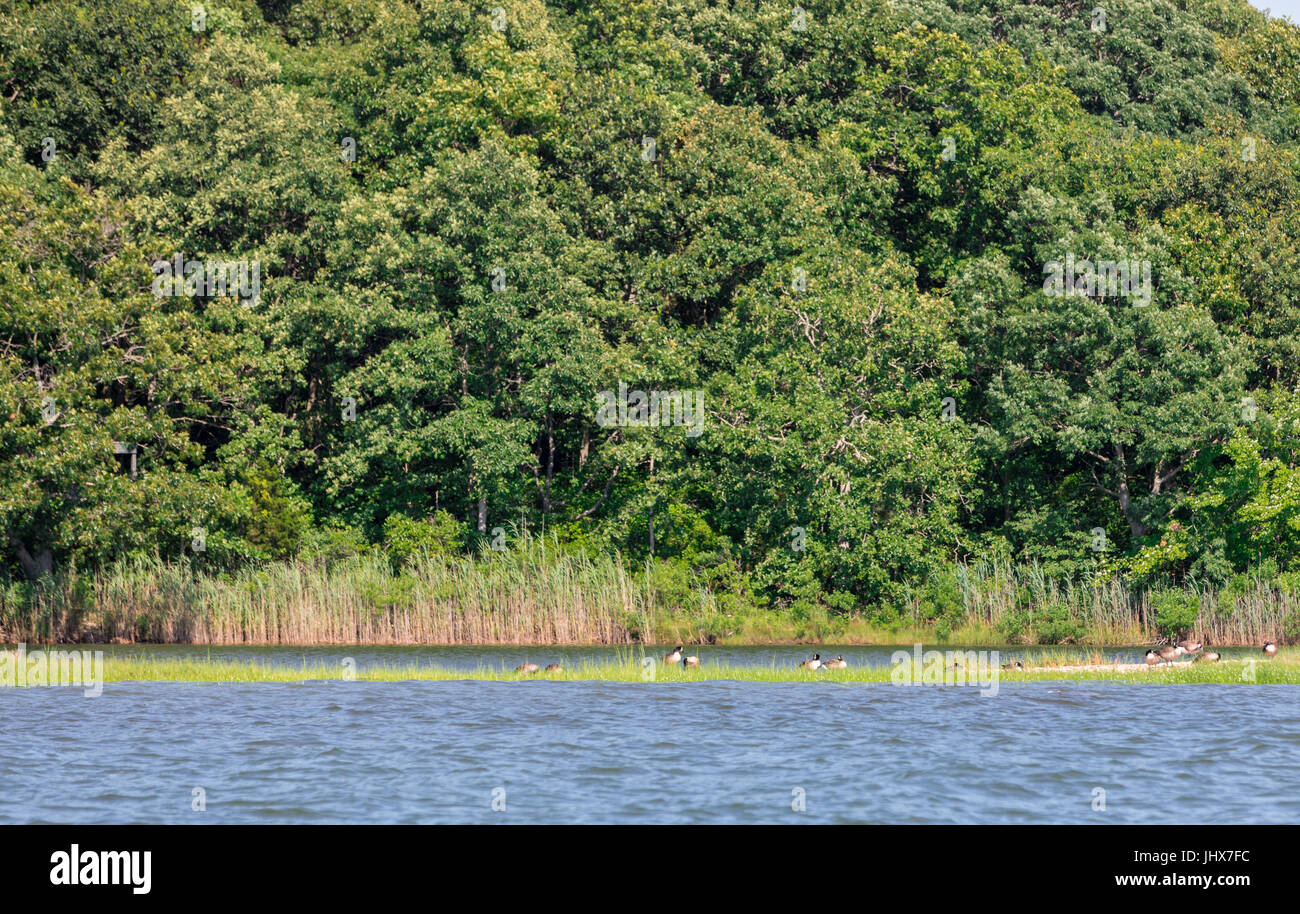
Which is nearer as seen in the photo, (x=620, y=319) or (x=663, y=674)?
(x=663, y=674)

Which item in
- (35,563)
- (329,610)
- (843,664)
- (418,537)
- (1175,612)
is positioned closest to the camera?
(843,664)

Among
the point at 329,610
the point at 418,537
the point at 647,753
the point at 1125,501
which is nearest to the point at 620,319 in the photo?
the point at 418,537

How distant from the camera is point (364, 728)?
87.4 ft

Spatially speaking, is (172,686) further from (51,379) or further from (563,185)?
(563,185)

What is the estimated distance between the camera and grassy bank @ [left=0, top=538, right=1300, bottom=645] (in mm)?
43219

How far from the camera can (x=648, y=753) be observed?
2403 cm

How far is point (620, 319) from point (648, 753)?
104 feet

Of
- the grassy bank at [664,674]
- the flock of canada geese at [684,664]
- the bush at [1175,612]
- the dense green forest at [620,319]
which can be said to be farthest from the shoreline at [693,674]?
the dense green forest at [620,319]

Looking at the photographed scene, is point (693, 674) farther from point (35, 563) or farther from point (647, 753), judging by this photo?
point (35, 563)

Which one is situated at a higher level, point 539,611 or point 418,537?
point 418,537

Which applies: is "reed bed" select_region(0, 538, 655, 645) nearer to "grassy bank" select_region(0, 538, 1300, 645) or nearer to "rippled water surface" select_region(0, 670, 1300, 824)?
"grassy bank" select_region(0, 538, 1300, 645)

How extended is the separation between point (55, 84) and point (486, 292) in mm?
17553

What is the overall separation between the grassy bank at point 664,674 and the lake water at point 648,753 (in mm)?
563

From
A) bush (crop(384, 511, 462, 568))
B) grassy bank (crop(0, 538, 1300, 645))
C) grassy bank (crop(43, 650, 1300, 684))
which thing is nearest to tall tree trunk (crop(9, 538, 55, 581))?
grassy bank (crop(0, 538, 1300, 645))
